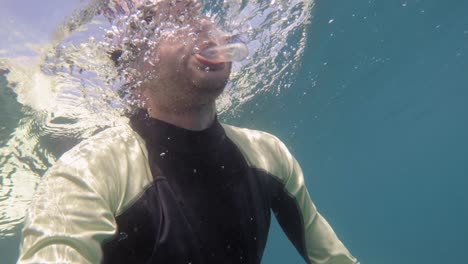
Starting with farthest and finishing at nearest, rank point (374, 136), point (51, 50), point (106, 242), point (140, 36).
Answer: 1. point (374, 136)
2. point (51, 50)
3. point (140, 36)
4. point (106, 242)

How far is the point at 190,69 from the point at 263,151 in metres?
1.17

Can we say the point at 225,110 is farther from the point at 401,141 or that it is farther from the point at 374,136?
the point at 401,141

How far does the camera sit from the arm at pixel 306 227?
365 centimetres

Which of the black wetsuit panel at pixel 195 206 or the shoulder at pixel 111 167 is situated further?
the black wetsuit panel at pixel 195 206

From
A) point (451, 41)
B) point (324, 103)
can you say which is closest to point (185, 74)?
point (324, 103)

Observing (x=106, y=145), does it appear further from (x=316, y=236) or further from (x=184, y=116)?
(x=316, y=236)

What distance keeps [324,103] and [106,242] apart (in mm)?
25025

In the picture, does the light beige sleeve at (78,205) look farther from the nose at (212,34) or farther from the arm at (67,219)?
the nose at (212,34)

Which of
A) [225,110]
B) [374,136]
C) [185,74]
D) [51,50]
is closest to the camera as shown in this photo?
[185,74]

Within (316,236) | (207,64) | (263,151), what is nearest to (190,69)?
(207,64)

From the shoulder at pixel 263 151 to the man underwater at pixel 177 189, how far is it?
14 mm

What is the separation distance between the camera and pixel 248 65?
45.3 feet

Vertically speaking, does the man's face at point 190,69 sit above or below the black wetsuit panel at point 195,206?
above

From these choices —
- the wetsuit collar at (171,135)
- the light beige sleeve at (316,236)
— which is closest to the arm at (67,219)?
the wetsuit collar at (171,135)
